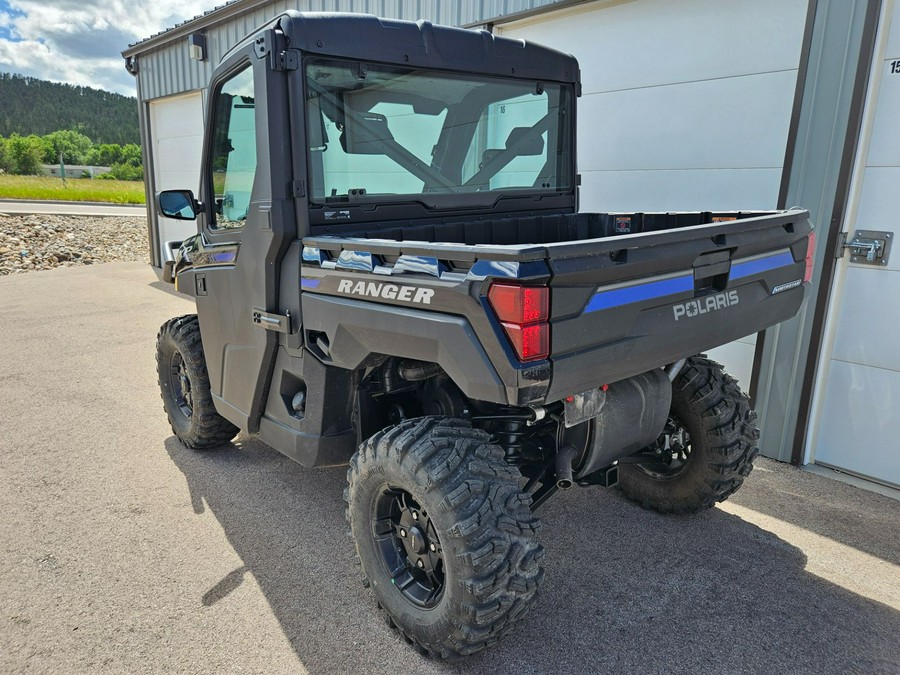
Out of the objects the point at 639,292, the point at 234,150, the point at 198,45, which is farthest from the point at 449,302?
the point at 198,45

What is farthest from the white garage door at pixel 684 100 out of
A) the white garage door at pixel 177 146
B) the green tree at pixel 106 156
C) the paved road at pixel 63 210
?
the green tree at pixel 106 156

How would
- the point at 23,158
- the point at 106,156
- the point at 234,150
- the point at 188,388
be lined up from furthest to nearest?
the point at 106,156 < the point at 23,158 < the point at 188,388 < the point at 234,150

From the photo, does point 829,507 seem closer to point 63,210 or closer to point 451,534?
point 451,534

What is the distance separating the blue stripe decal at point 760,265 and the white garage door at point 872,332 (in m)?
1.38

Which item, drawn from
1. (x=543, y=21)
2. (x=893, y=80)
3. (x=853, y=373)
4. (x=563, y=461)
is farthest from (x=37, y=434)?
(x=893, y=80)

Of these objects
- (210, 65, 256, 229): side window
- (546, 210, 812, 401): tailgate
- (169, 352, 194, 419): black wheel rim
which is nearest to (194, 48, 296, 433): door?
(210, 65, 256, 229): side window

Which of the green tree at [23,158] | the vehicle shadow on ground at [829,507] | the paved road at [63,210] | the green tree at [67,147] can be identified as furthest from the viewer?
the green tree at [67,147]

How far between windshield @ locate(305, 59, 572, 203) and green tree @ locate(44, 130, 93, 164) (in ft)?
274

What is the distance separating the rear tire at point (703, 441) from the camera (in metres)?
3.12

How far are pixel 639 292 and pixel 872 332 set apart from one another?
2.51 metres

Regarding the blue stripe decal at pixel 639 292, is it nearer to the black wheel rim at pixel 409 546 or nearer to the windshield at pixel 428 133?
the black wheel rim at pixel 409 546

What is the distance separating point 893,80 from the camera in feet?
11.7

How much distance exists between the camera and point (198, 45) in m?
9.85

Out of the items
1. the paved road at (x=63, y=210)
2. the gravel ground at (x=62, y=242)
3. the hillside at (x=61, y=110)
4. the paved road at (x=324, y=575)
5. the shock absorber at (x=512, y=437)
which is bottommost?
the paved road at (x=324, y=575)
